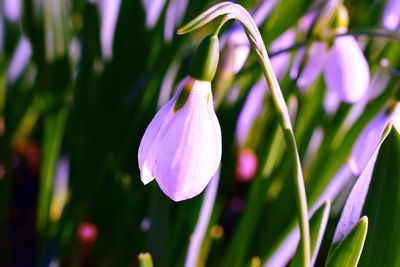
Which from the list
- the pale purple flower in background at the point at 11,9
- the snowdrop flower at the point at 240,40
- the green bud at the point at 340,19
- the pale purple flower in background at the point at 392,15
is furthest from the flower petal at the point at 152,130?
the pale purple flower in background at the point at 11,9

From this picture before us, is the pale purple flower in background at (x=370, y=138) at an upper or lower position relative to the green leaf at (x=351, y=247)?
upper

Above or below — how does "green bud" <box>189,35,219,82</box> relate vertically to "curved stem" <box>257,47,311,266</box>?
above

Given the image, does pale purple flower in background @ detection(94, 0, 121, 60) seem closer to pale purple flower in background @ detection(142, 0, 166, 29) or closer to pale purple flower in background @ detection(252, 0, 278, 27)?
pale purple flower in background @ detection(142, 0, 166, 29)

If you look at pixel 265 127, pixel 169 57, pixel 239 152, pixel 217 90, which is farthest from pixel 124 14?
pixel 265 127

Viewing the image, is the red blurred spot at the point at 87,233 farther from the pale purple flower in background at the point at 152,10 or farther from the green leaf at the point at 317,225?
the green leaf at the point at 317,225

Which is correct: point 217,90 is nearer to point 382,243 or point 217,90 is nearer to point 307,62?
point 307,62

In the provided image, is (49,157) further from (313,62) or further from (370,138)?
(370,138)

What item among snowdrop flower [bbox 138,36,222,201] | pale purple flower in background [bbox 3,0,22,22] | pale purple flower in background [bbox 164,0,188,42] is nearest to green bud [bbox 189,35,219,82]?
snowdrop flower [bbox 138,36,222,201]
